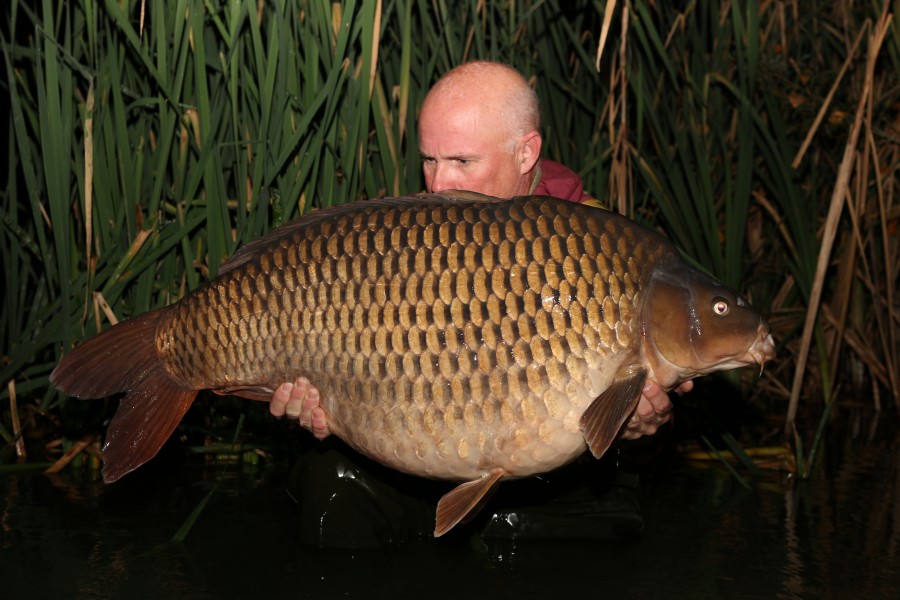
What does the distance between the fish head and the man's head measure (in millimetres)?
743

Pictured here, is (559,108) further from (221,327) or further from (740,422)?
(221,327)

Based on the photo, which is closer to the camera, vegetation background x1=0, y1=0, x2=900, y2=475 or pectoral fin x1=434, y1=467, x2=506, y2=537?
pectoral fin x1=434, y1=467, x2=506, y2=537

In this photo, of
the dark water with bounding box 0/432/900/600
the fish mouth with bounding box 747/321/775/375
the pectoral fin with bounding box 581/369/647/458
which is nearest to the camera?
the pectoral fin with bounding box 581/369/647/458

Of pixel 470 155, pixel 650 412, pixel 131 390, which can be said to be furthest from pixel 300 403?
pixel 470 155

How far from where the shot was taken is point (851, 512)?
2.94 m

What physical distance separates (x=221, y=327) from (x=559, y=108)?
69.1 inches

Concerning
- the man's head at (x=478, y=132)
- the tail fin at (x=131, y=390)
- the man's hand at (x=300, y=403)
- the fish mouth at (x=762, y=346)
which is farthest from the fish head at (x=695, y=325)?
the tail fin at (x=131, y=390)

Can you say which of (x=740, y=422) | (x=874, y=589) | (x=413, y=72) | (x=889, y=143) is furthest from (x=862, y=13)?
(x=874, y=589)

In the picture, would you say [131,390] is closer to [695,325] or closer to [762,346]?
[695,325]

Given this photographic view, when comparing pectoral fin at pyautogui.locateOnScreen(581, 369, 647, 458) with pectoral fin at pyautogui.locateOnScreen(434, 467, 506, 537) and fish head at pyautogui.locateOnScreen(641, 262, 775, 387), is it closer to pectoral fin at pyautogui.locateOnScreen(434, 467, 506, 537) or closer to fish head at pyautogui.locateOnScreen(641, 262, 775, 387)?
fish head at pyautogui.locateOnScreen(641, 262, 775, 387)

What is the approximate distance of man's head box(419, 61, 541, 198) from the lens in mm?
2812

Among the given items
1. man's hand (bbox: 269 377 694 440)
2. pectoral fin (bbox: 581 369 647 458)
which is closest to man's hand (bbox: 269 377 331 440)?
man's hand (bbox: 269 377 694 440)

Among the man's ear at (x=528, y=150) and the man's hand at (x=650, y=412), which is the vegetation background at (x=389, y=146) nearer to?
the man's ear at (x=528, y=150)

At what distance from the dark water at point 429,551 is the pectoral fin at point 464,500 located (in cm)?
16
